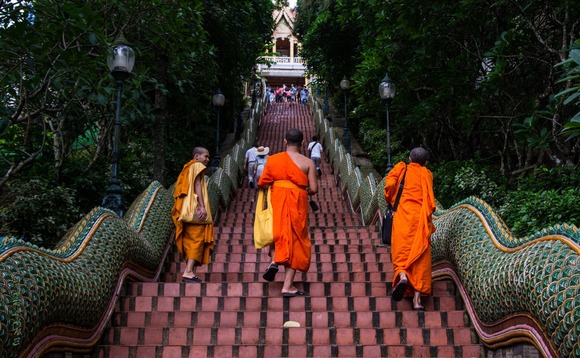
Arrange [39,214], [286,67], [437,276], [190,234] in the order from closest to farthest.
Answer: [437,276] < [190,234] < [39,214] < [286,67]

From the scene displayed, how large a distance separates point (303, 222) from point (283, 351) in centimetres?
149

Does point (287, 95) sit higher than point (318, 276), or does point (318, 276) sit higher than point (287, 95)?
point (287, 95)

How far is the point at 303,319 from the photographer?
533 cm

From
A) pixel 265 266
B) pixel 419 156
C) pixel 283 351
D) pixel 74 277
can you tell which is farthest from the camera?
pixel 265 266

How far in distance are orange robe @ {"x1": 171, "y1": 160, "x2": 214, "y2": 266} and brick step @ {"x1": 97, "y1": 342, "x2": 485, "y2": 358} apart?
1.84 m

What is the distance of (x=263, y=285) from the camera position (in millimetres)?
6043

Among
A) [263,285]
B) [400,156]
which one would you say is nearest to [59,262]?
[263,285]

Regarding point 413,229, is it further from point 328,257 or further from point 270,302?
point 328,257

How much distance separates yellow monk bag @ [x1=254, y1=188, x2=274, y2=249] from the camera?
5883 mm

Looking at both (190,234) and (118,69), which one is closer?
(190,234)

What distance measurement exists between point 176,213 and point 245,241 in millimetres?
2379

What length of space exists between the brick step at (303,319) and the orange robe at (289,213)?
23.6 inches

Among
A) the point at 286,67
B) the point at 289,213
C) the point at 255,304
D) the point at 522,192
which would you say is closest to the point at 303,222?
the point at 289,213

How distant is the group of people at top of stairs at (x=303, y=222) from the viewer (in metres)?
5.70
